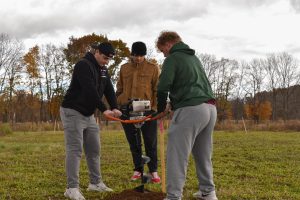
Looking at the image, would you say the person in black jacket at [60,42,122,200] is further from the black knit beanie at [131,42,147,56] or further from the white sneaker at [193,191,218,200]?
the white sneaker at [193,191,218,200]

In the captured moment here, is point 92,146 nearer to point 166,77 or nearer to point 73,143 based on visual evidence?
point 73,143

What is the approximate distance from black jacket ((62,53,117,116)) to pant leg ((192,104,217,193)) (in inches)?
57.0

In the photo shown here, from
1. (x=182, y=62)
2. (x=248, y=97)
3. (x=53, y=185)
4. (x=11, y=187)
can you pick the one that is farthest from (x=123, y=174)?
(x=248, y=97)

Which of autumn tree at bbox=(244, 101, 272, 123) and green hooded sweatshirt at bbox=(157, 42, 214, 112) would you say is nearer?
green hooded sweatshirt at bbox=(157, 42, 214, 112)

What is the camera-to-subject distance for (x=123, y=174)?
834 cm

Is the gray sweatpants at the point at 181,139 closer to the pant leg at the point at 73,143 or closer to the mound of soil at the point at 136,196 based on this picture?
the mound of soil at the point at 136,196

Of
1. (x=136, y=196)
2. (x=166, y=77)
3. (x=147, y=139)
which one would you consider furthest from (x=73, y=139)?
(x=166, y=77)

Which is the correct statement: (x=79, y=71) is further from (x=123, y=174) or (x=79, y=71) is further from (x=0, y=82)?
(x=0, y=82)

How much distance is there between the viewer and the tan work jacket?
727 cm

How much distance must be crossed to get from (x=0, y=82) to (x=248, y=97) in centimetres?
3835

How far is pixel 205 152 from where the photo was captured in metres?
5.59

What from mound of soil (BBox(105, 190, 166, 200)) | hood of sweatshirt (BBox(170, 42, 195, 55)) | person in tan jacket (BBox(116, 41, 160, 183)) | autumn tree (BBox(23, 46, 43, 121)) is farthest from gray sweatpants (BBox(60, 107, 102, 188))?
autumn tree (BBox(23, 46, 43, 121))

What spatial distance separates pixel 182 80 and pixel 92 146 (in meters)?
2.01

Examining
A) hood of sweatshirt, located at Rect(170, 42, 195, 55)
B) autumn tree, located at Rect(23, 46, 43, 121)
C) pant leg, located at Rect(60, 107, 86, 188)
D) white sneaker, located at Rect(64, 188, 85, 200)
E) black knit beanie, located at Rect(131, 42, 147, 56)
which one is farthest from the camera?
autumn tree, located at Rect(23, 46, 43, 121)
